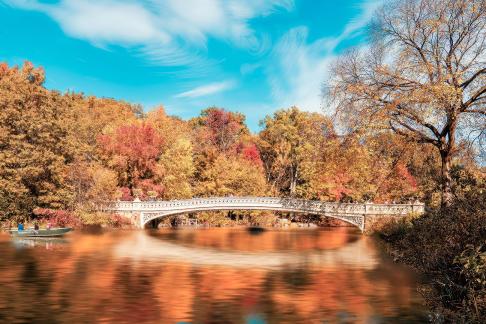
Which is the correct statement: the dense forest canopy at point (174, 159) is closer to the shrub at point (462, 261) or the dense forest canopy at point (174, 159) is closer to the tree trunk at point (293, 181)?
the tree trunk at point (293, 181)

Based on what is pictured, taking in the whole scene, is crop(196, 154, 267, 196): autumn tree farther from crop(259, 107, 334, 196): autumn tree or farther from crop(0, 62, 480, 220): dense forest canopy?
crop(259, 107, 334, 196): autumn tree

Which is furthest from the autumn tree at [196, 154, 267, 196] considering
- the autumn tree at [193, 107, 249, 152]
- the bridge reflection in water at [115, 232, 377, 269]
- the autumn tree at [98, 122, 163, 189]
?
the bridge reflection in water at [115, 232, 377, 269]

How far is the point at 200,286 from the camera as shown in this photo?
16406 mm

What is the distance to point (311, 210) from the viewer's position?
42594mm

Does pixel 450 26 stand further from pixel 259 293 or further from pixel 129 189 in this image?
pixel 129 189

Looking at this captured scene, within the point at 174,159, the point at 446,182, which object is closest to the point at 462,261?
the point at 446,182

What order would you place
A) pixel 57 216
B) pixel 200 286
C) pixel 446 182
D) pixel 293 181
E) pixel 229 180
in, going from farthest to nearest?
pixel 293 181 → pixel 229 180 → pixel 57 216 → pixel 446 182 → pixel 200 286

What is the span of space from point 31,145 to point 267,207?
20.3 metres

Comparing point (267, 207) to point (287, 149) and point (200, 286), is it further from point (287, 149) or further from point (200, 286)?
point (200, 286)

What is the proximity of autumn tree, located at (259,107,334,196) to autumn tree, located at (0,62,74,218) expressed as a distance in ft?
92.6

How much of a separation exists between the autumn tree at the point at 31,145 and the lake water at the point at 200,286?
11.7 m

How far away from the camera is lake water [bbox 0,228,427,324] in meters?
12.2

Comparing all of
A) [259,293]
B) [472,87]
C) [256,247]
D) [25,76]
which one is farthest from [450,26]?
[25,76]

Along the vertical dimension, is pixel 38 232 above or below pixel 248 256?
above
